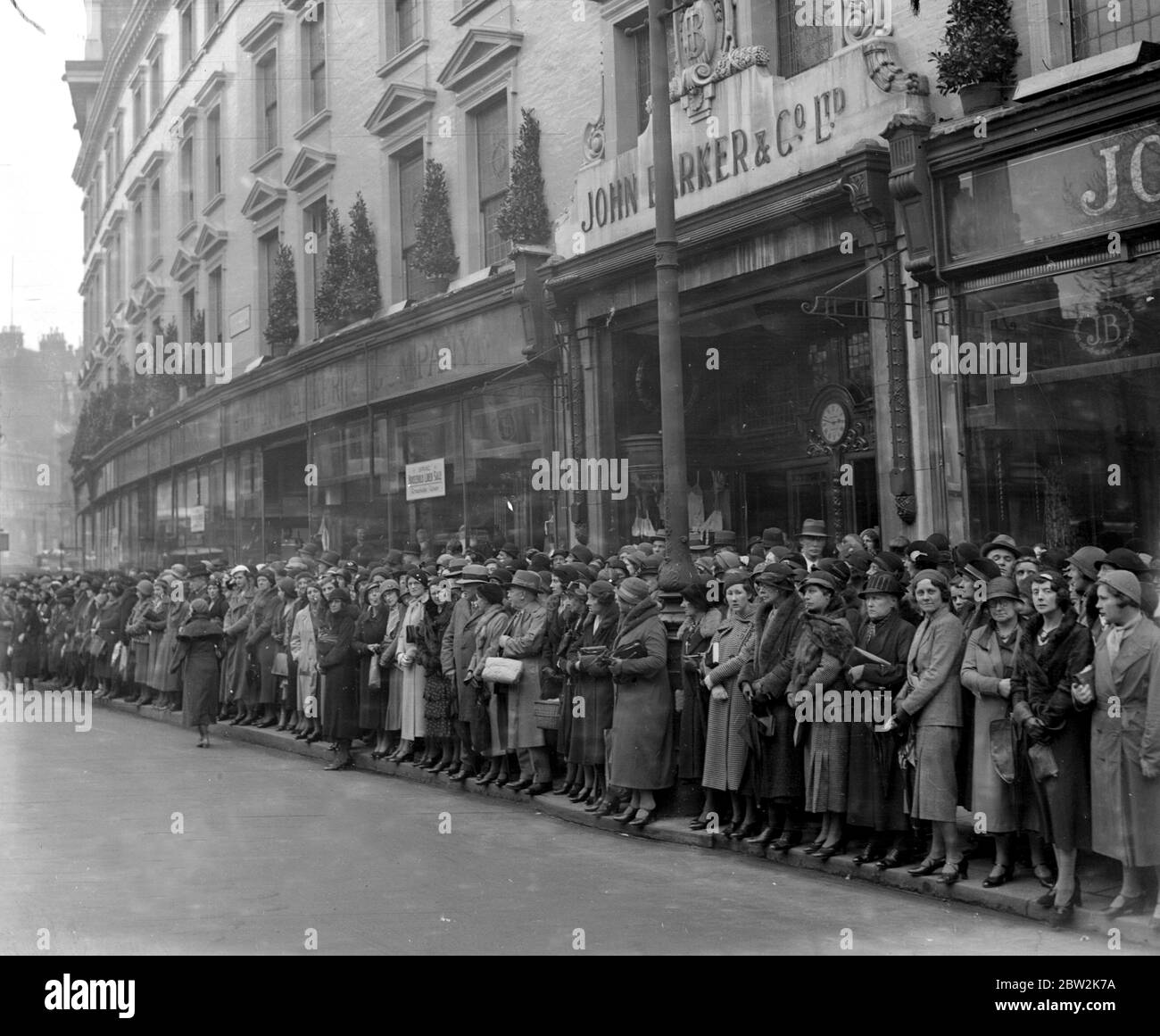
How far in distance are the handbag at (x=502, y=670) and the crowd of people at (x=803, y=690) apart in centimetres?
3

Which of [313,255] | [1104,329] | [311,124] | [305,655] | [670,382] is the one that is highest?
[311,124]

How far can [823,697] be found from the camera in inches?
343

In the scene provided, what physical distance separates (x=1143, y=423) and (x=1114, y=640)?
470cm

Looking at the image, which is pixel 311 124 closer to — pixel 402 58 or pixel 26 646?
pixel 402 58

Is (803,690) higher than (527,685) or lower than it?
higher

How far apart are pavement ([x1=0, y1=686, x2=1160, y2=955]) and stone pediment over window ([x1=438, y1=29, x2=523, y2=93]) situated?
11.5 m

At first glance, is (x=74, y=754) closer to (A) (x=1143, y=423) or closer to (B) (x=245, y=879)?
(B) (x=245, y=879)

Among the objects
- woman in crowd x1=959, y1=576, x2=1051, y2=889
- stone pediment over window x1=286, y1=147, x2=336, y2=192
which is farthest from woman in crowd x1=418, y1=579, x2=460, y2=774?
stone pediment over window x1=286, y1=147, x2=336, y2=192

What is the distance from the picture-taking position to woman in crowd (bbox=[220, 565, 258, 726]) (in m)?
17.6

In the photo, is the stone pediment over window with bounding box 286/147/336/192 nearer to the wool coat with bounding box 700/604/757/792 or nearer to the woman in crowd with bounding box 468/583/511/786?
the woman in crowd with bounding box 468/583/511/786

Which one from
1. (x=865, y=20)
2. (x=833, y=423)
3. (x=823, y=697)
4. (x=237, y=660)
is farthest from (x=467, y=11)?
(x=823, y=697)

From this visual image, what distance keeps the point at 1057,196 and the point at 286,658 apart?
10074 millimetres

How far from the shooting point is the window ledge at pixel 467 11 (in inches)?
789
